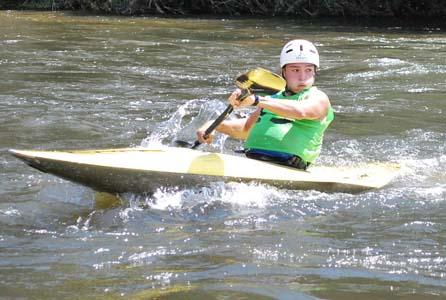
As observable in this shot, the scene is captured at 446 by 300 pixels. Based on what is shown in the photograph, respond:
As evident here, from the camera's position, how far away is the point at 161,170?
15.2 ft

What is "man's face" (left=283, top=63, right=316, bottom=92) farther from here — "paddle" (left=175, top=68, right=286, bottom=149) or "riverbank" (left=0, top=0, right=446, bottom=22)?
"riverbank" (left=0, top=0, right=446, bottom=22)

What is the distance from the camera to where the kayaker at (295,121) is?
5062 millimetres

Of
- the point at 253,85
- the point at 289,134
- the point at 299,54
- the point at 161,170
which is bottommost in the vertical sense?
the point at 161,170

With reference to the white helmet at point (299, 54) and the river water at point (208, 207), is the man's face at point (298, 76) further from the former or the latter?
the river water at point (208, 207)

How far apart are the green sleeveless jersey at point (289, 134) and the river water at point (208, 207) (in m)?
0.37

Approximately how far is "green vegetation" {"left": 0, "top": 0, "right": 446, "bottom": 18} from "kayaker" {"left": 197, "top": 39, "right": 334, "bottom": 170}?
1572 cm

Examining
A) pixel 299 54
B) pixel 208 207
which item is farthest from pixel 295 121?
pixel 208 207

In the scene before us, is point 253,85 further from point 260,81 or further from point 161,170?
point 161,170

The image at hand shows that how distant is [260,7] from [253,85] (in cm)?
1699

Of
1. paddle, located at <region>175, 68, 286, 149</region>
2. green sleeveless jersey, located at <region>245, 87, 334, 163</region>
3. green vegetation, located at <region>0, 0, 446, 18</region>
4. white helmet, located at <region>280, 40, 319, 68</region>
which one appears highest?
white helmet, located at <region>280, 40, 319, 68</region>

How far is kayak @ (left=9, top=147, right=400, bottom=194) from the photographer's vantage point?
4414 millimetres

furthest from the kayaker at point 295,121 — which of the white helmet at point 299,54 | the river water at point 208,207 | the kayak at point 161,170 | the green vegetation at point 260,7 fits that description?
the green vegetation at point 260,7

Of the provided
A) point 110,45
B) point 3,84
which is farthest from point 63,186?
point 110,45

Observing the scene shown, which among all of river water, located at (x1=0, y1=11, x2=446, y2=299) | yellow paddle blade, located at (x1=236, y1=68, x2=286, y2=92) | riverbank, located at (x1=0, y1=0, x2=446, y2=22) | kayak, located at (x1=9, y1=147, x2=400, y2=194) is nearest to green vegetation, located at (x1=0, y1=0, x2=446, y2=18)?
riverbank, located at (x1=0, y1=0, x2=446, y2=22)
